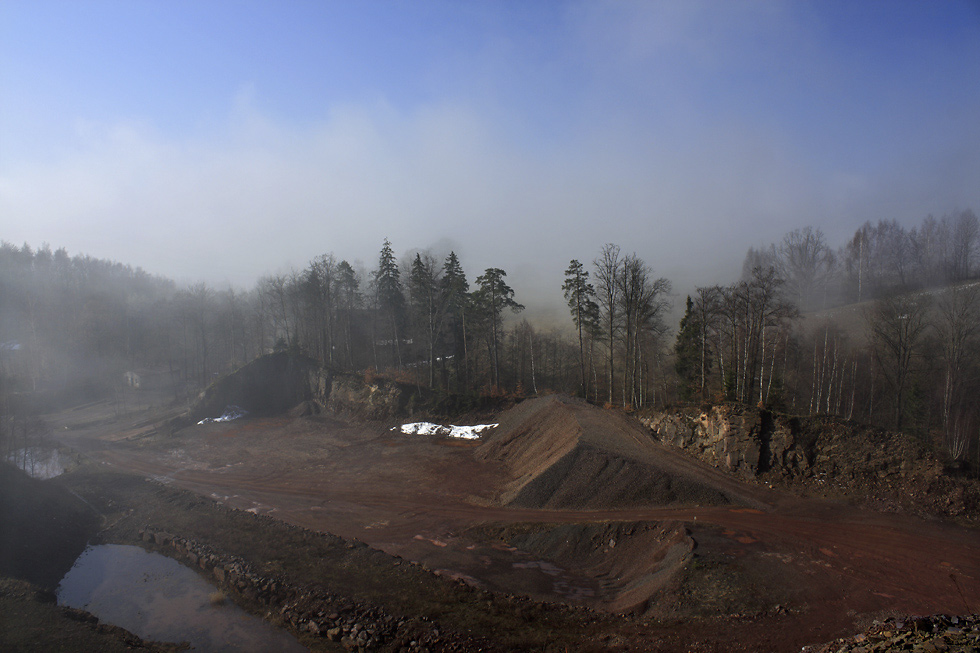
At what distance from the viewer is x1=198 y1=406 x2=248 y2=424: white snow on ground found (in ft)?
136

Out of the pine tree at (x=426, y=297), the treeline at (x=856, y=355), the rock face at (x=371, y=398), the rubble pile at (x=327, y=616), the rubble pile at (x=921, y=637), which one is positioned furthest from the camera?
the pine tree at (x=426, y=297)

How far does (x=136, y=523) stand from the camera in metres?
20.5

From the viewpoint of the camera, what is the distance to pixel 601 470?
20406 mm

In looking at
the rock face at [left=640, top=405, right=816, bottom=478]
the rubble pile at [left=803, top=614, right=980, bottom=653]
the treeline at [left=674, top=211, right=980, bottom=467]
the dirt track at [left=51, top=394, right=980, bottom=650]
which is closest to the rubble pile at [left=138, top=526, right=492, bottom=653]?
the dirt track at [left=51, top=394, right=980, bottom=650]

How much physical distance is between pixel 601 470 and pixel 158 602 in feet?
56.1

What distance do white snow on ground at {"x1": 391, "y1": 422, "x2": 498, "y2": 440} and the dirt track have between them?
214cm

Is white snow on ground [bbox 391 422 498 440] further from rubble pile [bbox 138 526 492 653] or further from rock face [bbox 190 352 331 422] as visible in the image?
rubble pile [bbox 138 526 492 653]

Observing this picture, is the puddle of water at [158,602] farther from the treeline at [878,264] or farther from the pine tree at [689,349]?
the treeline at [878,264]

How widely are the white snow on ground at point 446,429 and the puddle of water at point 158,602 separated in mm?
19003

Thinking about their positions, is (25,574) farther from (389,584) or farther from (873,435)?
(873,435)

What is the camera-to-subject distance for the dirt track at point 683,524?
11.1m

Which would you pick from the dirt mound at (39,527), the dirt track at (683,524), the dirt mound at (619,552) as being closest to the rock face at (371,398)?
the dirt track at (683,524)

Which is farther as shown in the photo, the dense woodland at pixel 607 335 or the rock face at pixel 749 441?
the dense woodland at pixel 607 335

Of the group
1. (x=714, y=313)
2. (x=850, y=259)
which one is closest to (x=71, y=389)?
(x=714, y=313)
